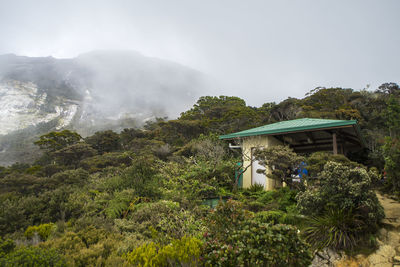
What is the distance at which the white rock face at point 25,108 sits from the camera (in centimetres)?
4438

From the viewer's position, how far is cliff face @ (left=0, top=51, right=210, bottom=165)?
45.0 m

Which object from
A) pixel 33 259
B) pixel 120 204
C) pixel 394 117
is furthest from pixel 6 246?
pixel 394 117

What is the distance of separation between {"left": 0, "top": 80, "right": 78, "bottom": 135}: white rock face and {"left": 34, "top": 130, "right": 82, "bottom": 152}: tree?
83.7 ft

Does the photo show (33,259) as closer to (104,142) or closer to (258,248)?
(258,248)

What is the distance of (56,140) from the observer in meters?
24.1

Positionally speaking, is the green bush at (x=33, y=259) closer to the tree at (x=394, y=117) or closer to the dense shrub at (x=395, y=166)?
the dense shrub at (x=395, y=166)

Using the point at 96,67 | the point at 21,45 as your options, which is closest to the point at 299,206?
the point at 96,67

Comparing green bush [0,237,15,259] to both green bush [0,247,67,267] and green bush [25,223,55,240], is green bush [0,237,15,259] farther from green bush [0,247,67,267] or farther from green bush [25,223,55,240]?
green bush [25,223,55,240]

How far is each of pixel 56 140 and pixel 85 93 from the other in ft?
159

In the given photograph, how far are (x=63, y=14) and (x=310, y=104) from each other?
5474 cm

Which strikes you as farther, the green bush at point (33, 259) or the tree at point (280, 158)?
the tree at point (280, 158)

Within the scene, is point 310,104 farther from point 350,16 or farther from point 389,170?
point 389,170

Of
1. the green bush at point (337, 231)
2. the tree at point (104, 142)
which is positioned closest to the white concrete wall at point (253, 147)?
the green bush at point (337, 231)

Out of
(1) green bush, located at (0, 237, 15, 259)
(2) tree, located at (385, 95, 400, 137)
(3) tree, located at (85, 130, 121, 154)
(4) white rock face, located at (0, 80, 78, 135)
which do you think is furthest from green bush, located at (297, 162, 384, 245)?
(4) white rock face, located at (0, 80, 78, 135)
